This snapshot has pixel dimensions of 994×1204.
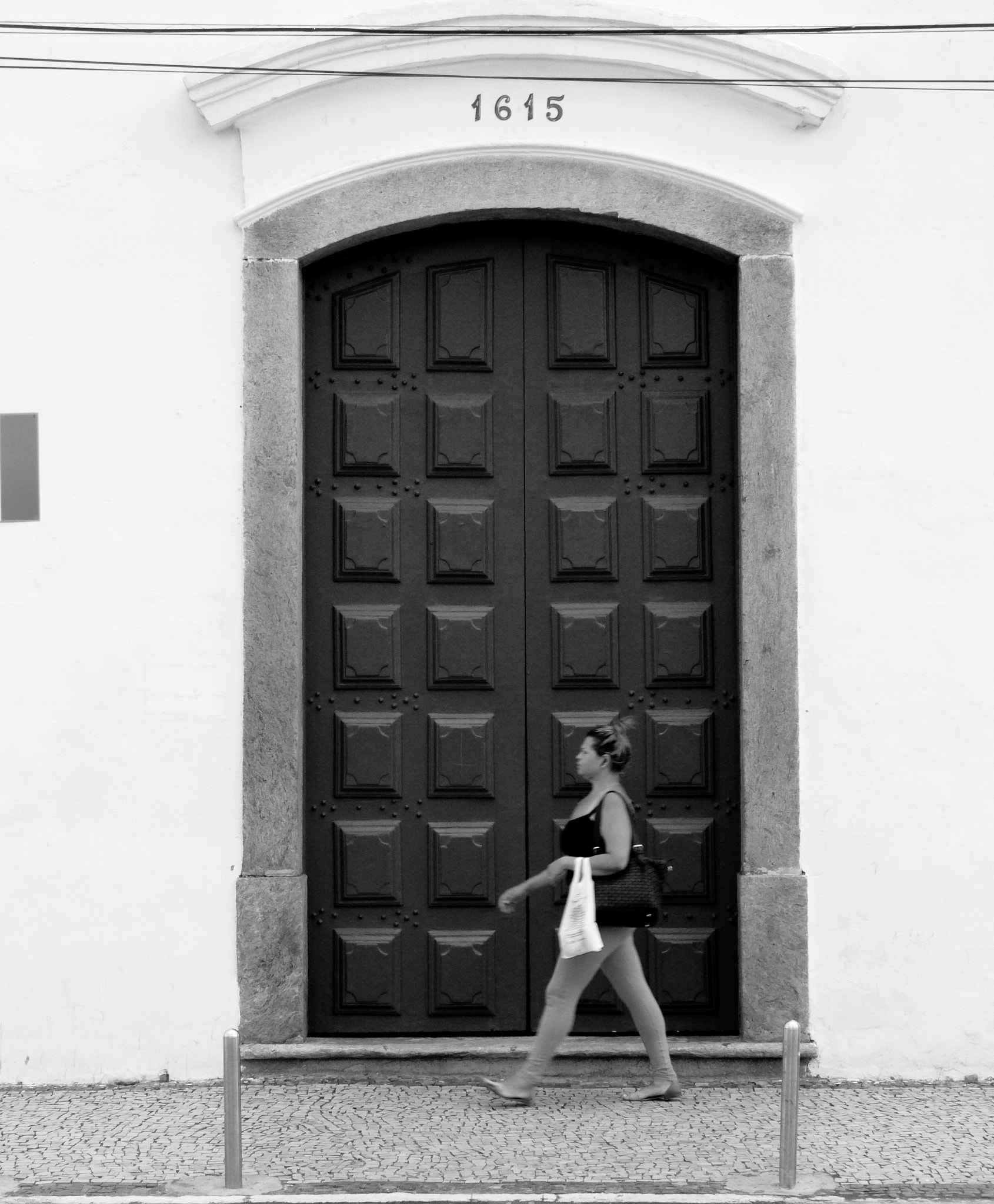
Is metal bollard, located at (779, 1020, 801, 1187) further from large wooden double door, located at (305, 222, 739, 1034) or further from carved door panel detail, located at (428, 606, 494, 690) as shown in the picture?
carved door panel detail, located at (428, 606, 494, 690)

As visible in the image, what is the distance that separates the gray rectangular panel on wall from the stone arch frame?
974mm

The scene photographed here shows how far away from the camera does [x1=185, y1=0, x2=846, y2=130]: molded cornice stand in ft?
23.2

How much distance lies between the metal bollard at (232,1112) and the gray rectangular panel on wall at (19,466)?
296 cm

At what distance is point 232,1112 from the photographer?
529 cm

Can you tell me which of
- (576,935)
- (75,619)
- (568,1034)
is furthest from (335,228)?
(568,1034)

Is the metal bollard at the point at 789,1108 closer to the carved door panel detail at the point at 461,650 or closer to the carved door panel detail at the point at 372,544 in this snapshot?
the carved door panel detail at the point at 461,650

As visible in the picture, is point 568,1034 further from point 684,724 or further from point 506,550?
point 506,550

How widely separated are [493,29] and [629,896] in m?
3.90

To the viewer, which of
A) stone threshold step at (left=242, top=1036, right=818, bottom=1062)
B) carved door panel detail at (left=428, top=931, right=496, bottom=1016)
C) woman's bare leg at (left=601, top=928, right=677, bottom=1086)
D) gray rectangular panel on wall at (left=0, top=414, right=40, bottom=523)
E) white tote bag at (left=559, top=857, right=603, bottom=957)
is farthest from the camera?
carved door panel detail at (left=428, top=931, right=496, bottom=1016)

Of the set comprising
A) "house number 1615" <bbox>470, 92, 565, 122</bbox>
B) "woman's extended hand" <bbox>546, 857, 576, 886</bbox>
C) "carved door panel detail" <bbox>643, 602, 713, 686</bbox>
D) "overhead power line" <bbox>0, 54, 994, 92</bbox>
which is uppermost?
"overhead power line" <bbox>0, 54, 994, 92</bbox>

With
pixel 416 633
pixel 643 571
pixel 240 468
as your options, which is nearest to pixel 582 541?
pixel 643 571

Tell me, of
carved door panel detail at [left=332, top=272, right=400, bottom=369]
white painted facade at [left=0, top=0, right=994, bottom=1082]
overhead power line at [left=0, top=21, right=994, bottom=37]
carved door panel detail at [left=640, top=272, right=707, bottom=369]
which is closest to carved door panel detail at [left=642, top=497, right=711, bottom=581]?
white painted facade at [left=0, top=0, right=994, bottom=1082]

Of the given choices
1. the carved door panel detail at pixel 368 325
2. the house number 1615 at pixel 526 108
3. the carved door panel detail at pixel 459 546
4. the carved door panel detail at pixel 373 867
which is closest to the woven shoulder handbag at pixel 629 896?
the carved door panel detail at pixel 373 867

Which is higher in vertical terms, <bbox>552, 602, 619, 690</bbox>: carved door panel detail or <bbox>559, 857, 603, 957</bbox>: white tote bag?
<bbox>552, 602, 619, 690</bbox>: carved door panel detail
